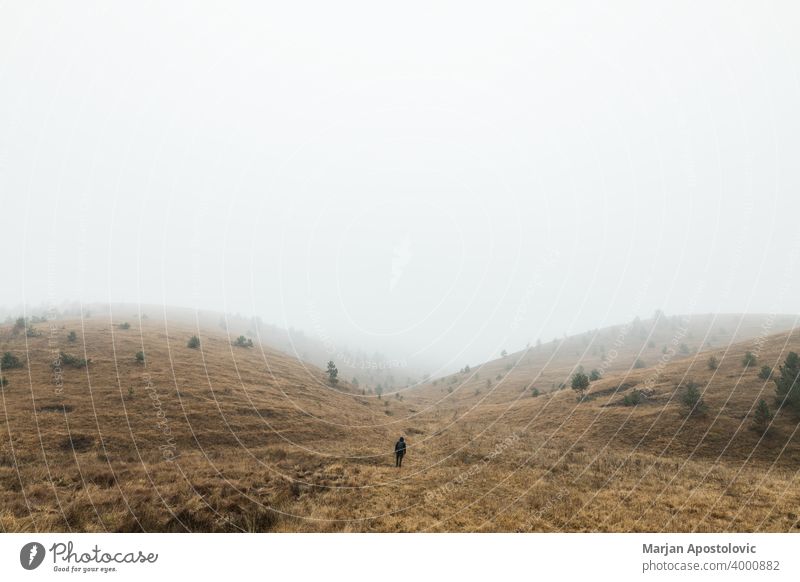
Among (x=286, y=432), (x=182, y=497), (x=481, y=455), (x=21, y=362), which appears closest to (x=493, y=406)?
(x=481, y=455)

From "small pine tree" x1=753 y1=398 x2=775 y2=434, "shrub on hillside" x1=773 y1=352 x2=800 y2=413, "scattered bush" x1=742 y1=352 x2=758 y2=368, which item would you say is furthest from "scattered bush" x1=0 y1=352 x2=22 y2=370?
"scattered bush" x1=742 y1=352 x2=758 y2=368

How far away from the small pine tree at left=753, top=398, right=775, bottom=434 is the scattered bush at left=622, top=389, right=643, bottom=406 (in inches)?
329

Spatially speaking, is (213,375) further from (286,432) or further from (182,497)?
(182,497)

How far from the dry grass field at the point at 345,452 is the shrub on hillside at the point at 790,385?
0.92 m

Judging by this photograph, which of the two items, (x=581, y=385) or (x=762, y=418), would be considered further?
→ (x=581, y=385)

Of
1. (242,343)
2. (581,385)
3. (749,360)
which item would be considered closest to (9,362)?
(242,343)

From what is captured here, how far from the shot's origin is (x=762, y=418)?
21328 millimetres

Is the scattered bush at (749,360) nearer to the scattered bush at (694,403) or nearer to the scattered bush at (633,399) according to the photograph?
the scattered bush at (694,403)

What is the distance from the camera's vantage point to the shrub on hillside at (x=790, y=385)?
21.8 meters

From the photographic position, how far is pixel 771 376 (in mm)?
26266

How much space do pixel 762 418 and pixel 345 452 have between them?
28036 mm

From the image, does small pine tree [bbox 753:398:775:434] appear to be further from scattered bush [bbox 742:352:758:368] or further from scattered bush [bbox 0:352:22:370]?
scattered bush [bbox 0:352:22:370]

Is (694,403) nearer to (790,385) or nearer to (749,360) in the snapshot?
(790,385)

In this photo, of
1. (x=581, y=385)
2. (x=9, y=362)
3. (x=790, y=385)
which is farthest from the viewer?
(x=581, y=385)
